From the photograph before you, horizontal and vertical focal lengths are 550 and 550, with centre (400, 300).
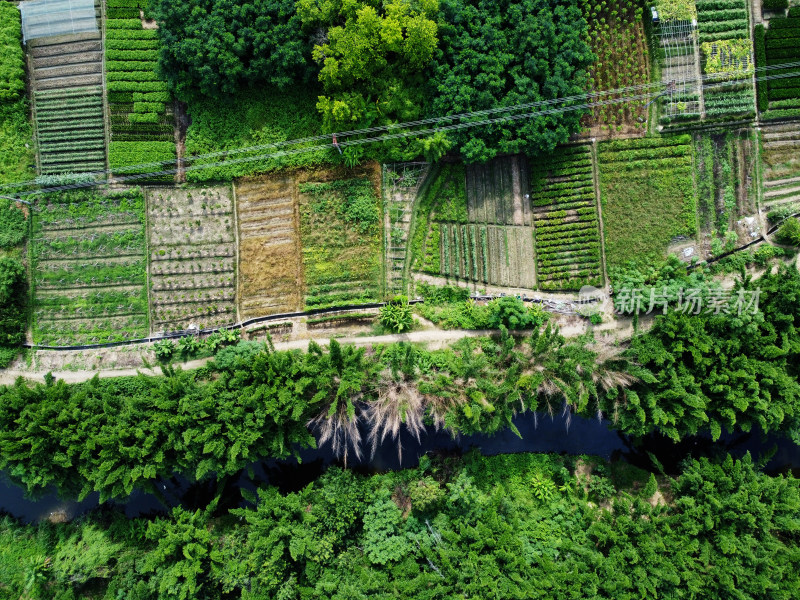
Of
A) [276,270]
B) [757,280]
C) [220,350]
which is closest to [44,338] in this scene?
[220,350]

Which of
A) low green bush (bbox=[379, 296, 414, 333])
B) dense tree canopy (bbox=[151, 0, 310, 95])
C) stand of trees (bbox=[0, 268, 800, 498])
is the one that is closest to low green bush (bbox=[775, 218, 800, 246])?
stand of trees (bbox=[0, 268, 800, 498])

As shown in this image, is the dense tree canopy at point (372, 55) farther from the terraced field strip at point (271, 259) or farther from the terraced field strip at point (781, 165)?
the terraced field strip at point (781, 165)

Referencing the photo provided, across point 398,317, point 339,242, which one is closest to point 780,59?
point 398,317

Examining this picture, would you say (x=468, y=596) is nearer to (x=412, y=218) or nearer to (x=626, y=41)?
(x=412, y=218)

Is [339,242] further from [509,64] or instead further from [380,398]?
[509,64]

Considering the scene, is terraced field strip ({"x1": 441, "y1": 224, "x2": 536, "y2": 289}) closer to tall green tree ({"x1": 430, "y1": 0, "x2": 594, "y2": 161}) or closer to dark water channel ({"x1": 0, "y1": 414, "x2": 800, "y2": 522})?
tall green tree ({"x1": 430, "y1": 0, "x2": 594, "y2": 161})

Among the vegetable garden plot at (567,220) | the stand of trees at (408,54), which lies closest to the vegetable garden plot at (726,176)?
the vegetable garden plot at (567,220)
